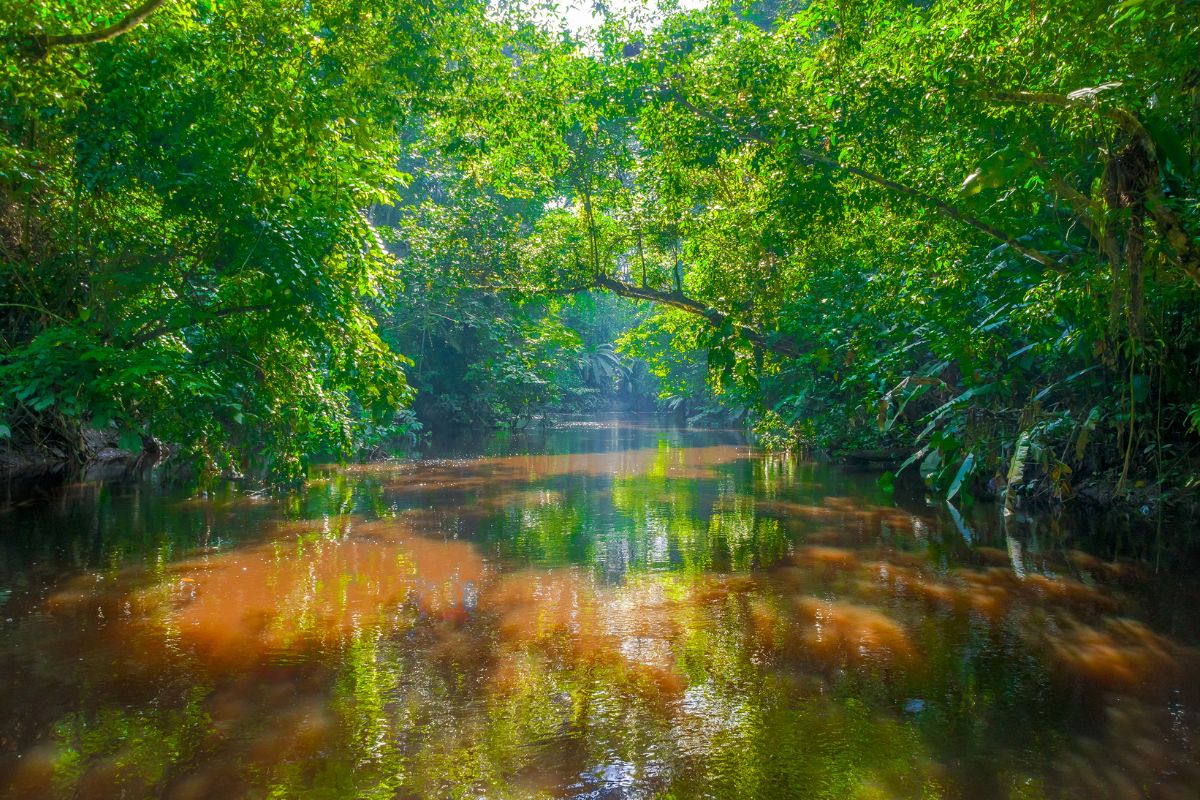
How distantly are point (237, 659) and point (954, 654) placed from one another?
4283mm

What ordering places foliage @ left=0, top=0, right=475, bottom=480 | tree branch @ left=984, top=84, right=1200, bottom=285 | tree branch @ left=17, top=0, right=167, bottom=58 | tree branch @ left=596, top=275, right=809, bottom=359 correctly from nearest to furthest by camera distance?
tree branch @ left=984, top=84, right=1200, bottom=285, tree branch @ left=17, top=0, right=167, bottom=58, foliage @ left=0, top=0, right=475, bottom=480, tree branch @ left=596, top=275, right=809, bottom=359

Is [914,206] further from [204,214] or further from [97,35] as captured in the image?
[97,35]

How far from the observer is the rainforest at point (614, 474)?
3.74 meters

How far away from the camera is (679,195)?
472 inches

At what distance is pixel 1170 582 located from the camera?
6.28 m

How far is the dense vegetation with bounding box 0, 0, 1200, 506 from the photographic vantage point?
5848 millimetres

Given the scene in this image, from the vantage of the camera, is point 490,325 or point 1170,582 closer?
point 1170,582

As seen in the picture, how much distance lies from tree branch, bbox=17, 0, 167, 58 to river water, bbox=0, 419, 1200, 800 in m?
3.98

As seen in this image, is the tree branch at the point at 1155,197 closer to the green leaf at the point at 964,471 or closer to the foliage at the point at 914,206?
the foliage at the point at 914,206

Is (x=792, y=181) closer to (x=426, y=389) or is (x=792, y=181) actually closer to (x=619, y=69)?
(x=619, y=69)

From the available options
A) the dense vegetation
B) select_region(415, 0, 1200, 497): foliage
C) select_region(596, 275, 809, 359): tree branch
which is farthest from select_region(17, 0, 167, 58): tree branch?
A: select_region(596, 275, 809, 359): tree branch

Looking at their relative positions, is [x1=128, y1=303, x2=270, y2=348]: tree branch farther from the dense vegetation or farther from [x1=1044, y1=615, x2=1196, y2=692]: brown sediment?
[x1=1044, y1=615, x2=1196, y2=692]: brown sediment

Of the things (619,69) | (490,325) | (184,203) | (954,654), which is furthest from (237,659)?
(490,325)

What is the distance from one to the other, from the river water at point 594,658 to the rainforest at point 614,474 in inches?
1.3
